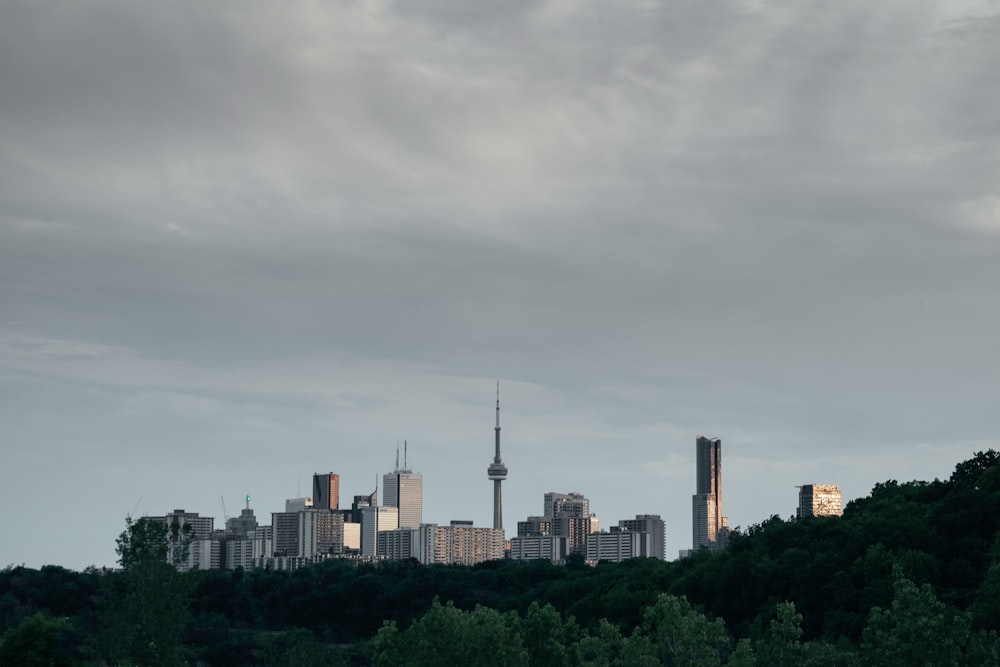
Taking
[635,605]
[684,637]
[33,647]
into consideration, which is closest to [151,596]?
[33,647]

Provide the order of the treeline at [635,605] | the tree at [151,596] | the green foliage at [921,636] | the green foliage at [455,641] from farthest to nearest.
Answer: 1. the tree at [151,596]
2. the green foliage at [455,641]
3. the treeline at [635,605]
4. the green foliage at [921,636]

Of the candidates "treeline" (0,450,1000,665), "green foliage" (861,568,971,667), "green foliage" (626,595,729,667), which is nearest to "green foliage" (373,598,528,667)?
"treeline" (0,450,1000,665)

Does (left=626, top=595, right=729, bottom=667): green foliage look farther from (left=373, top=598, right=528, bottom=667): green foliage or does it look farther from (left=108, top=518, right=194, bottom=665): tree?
(left=108, top=518, right=194, bottom=665): tree

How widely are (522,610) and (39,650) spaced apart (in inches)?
3413

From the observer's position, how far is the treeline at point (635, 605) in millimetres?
60062

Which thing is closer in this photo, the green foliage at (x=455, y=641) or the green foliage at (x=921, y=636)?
the green foliage at (x=921, y=636)

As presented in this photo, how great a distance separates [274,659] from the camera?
382 feet

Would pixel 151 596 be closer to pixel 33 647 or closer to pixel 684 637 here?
pixel 33 647

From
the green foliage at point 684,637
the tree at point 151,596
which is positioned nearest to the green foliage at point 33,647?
the tree at point 151,596

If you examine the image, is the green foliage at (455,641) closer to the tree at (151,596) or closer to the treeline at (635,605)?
the treeline at (635,605)

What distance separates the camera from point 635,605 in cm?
12594

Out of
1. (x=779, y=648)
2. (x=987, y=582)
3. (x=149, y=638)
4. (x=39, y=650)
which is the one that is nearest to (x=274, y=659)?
(x=39, y=650)

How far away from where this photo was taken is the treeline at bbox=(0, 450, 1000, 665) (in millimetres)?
60062

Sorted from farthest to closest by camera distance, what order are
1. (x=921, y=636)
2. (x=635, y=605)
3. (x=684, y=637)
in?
(x=635, y=605) < (x=684, y=637) < (x=921, y=636)
